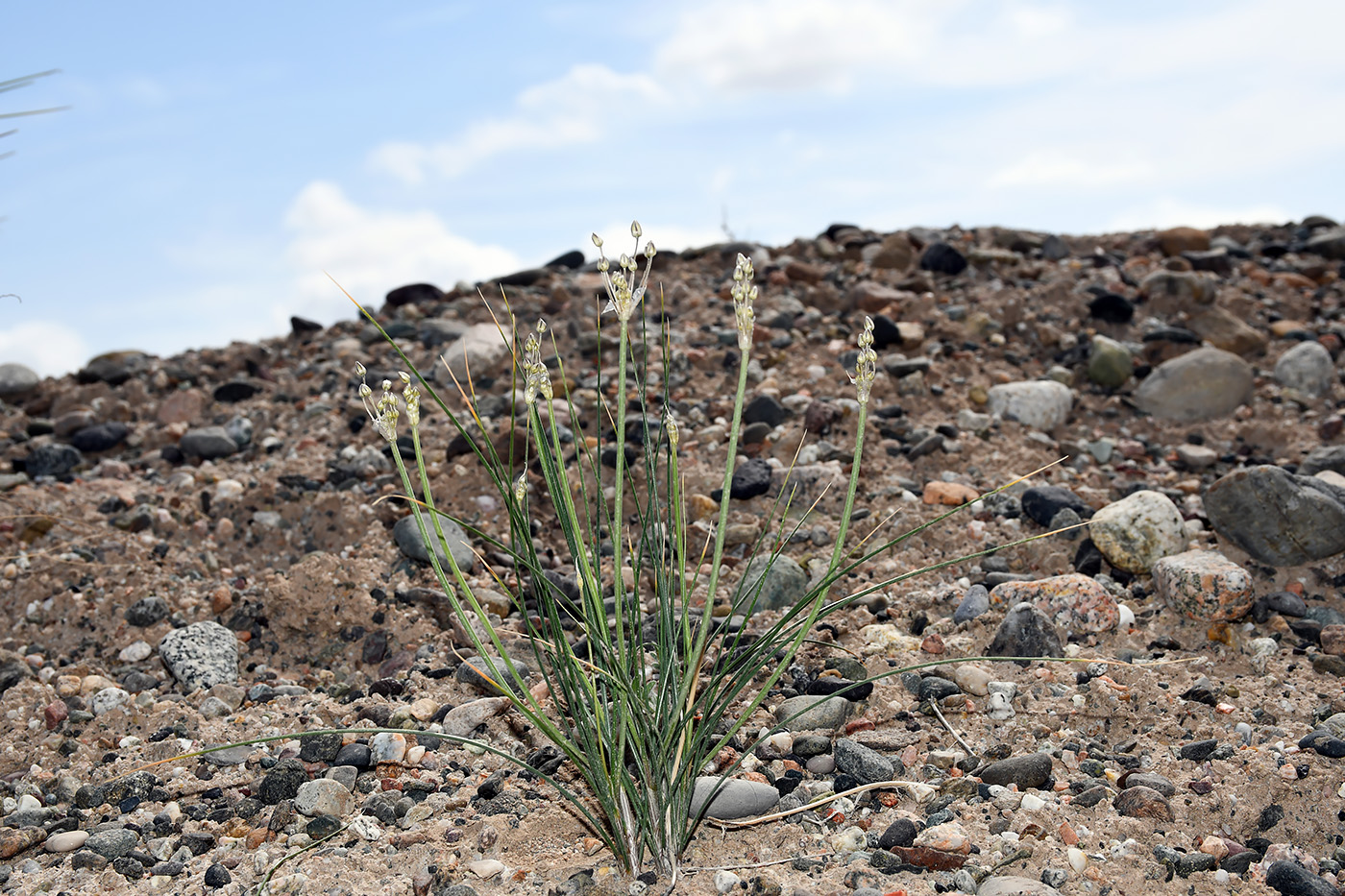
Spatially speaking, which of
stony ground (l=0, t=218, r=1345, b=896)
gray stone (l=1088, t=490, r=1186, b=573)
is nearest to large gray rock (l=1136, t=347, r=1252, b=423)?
stony ground (l=0, t=218, r=1345, b=896)

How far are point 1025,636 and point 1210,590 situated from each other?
0.84 m

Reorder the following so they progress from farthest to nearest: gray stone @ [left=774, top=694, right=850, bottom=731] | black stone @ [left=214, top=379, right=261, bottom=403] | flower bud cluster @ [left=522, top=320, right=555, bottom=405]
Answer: black stone @ [left=214, top=379, right=261, bottom=403] → gray stone @ [left=774, top=694, right=850, bottom=731] → flower bud cluster @ [left=522, top=320, right=555, bottom=405]

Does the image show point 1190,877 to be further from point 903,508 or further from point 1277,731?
point 903,508

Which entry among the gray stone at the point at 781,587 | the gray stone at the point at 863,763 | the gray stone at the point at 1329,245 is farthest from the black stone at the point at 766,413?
the gray stone at the point at 1329,245

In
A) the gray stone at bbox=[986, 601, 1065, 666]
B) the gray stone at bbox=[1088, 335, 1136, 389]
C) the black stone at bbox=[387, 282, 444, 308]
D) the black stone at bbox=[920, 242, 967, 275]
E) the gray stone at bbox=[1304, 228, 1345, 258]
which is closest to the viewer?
the gray stone at bbox=[986, 601, 1065, 666]

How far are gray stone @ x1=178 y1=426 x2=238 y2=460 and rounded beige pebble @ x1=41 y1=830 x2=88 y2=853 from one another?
344cm

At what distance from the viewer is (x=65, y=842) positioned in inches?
113

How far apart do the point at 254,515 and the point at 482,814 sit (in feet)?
9.25

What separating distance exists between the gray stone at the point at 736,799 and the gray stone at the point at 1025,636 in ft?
3.75

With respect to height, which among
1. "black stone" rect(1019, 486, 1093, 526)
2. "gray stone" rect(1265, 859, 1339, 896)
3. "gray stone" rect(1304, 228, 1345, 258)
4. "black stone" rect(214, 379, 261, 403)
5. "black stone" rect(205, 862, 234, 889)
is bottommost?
"gray stone" rect(1265, 859, 1339, 896)

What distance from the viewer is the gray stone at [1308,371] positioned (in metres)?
6.21

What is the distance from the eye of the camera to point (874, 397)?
5.77 m

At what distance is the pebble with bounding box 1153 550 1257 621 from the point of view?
3.62 m

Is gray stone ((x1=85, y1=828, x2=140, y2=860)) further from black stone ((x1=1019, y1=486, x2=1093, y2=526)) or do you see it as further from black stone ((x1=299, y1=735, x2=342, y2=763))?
black stone ((x1=1019, y1=486, x2=1093, y2=526))
